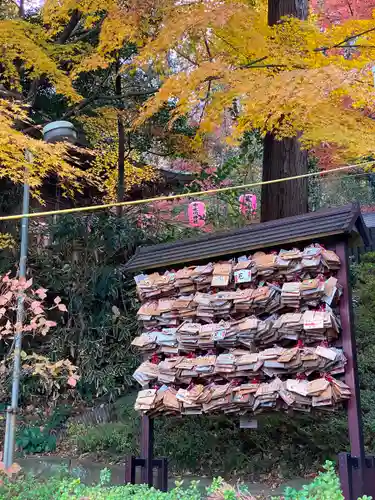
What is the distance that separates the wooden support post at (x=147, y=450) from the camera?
4973 millimetres

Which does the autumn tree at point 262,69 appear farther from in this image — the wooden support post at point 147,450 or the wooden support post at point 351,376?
the wooden support post at point 147,450

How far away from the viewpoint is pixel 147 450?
5055 mm

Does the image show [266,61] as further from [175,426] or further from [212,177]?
[212,177]

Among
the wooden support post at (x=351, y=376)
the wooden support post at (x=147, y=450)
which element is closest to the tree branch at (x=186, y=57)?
the wooden support post at (x=351, y=376)

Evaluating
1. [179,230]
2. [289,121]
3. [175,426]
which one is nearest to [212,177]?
[179,230]

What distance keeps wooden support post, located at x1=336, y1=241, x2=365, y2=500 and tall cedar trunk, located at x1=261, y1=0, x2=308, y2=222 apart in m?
3.00

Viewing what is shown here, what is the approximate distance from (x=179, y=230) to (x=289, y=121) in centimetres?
497

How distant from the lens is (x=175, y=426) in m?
7.20

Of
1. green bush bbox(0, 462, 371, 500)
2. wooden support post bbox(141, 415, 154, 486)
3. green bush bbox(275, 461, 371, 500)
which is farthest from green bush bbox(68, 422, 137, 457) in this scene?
green bush bbox(275, 461, 371, 500)

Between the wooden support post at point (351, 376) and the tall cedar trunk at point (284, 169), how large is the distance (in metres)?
3.00

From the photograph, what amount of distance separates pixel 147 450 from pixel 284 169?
13.9 feet

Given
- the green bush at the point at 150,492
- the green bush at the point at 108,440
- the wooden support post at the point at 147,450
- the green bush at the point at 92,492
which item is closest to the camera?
the green bush at the point at 150,492

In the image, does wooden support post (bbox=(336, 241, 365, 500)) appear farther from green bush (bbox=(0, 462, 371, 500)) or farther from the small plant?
the small plant

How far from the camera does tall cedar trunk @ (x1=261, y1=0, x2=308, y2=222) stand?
24.2 ft
